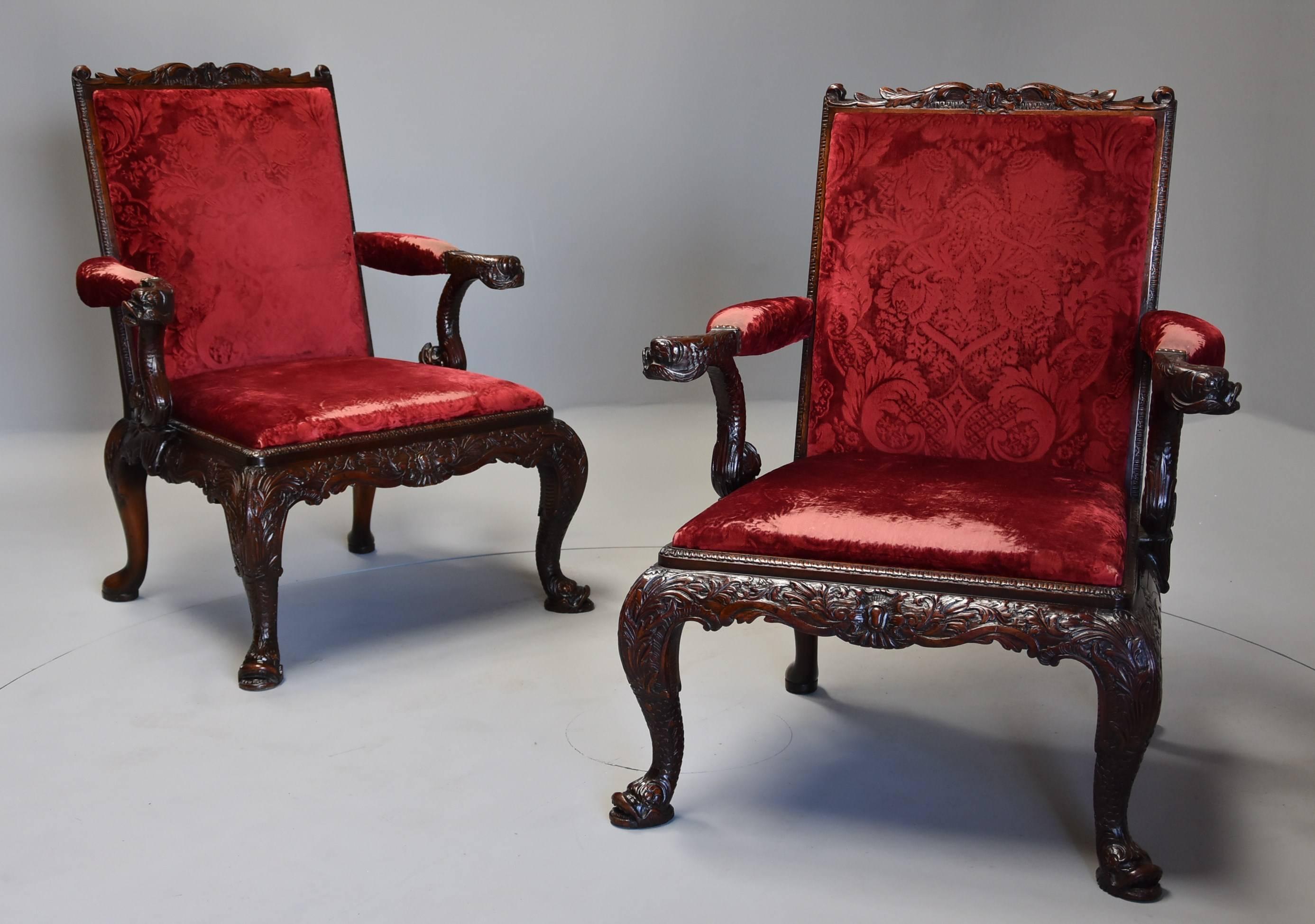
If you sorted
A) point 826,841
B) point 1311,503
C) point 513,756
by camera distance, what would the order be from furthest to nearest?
1. point 1311,503
2. point 513,756
3. point 826,841

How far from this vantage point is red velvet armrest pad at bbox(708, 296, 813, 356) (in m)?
2.04

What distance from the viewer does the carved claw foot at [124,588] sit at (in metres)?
2.88

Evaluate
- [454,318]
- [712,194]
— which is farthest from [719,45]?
[454,318]

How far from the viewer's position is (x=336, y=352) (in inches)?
119

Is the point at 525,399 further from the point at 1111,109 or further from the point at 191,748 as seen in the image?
the point at 1111,109

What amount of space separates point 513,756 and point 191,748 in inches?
20.9

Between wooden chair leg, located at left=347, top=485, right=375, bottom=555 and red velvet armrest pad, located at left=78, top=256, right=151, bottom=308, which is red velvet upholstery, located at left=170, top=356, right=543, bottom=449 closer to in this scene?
red velvet armrest pad, located at left=78, top=256, right=151, bottom=308

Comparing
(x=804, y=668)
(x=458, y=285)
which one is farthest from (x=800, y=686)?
(x=458, y=285)

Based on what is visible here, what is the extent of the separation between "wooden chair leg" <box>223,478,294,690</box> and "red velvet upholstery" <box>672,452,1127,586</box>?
2.96ft

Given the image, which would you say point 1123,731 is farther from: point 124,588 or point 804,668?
point 124,588

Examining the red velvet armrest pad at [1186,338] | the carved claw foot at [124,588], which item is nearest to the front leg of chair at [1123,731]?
the red velvet armrest pad at [1186,338]

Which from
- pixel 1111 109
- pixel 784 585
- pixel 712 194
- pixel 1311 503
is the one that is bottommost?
pixel 1311 503

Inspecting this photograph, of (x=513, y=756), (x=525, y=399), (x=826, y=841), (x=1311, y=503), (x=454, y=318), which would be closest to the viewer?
(x=826, y=841)

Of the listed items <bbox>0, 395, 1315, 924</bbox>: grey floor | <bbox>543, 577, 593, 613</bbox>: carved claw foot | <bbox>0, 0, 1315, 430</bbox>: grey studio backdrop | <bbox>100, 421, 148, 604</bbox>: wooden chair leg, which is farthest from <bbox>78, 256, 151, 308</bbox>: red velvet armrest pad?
<bbox>0, 0, 1315, 430</bbox>: grey studio backdrop
